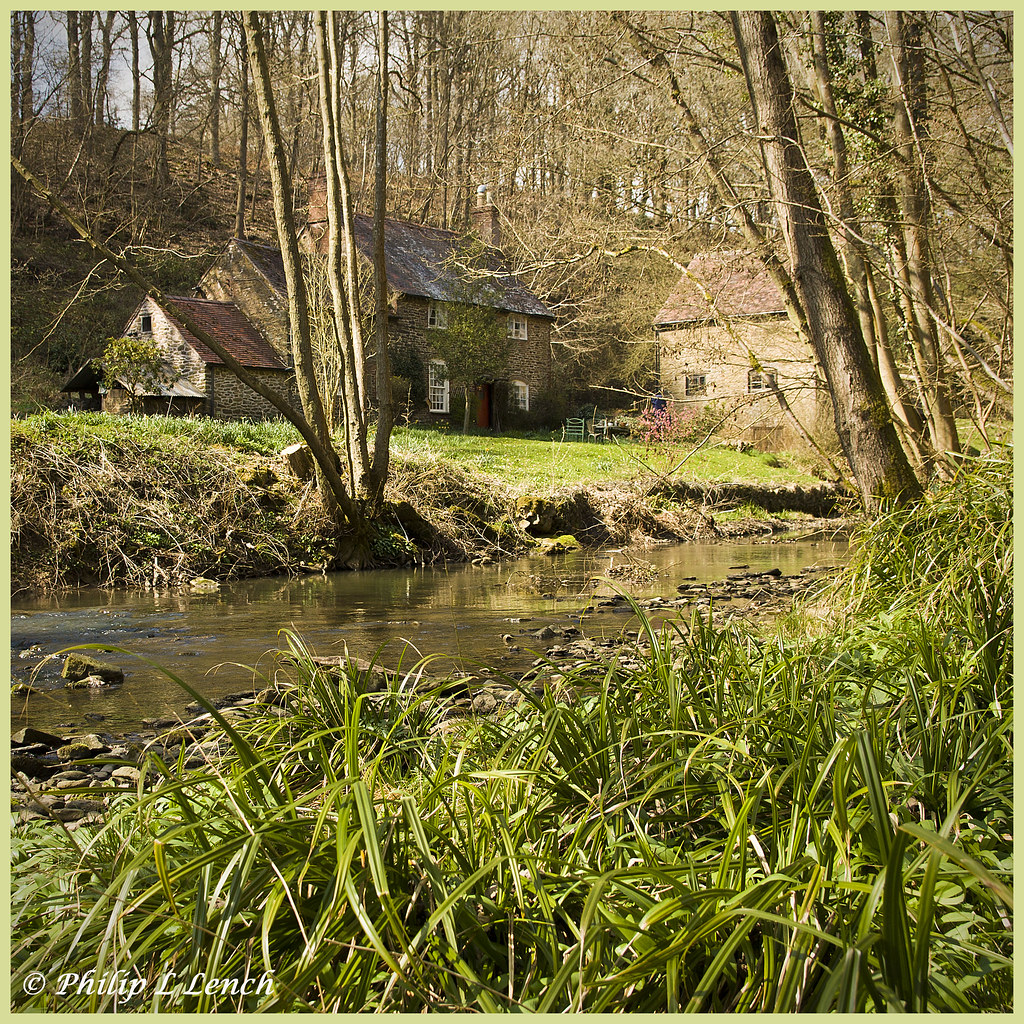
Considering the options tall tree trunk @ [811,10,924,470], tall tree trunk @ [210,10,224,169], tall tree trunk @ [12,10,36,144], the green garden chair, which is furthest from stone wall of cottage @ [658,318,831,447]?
tall tree trunk @ [12,10,36,144]

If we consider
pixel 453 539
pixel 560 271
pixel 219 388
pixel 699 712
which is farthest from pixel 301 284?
pixel 219 388

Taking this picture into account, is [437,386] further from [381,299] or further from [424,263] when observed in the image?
[381,299]

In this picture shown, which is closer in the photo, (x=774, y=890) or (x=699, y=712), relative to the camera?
(x=774, y=890)

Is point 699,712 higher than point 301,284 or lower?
lower

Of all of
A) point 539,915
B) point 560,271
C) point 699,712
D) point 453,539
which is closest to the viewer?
point 539,915

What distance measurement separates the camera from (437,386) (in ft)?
114

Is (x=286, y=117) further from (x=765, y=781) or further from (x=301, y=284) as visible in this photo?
(x=765, y=781)

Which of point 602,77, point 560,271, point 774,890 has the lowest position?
point 774,890

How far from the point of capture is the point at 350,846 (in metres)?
1.97

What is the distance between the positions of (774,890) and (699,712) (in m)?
1.19

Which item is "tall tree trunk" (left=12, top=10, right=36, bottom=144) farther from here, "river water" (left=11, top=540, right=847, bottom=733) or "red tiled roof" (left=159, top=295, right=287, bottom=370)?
"river water" (left=11, top=540, right=847, bottom=733)

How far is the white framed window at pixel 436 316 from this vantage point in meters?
34.2

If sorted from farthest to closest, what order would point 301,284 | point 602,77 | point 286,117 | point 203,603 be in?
point 286,117
point 301,284
point 203,603
point 602,77

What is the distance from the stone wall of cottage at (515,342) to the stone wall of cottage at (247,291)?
15.8ft
